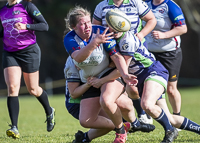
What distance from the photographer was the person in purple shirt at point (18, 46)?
513 cm

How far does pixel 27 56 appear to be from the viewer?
5.32 m

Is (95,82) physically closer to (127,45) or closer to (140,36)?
(127,45)

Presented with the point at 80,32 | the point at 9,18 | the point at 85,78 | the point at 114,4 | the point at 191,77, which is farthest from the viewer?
the point at 191,77

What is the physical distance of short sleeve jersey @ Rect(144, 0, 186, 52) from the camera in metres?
5.32

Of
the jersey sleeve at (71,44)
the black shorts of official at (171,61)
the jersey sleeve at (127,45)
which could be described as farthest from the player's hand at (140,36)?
the black shorts of official at (171,61)

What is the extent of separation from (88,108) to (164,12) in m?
2.01

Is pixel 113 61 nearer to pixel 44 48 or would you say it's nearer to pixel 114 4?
pixel 114 4

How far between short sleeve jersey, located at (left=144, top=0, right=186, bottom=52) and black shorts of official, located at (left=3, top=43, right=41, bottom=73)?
1705 millimetres

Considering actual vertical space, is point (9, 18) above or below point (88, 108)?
above

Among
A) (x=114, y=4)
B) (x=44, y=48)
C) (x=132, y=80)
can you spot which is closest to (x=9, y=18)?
(x=114, y=4)

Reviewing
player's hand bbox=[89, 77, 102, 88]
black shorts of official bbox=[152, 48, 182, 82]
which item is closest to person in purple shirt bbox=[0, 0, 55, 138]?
player's hand bbox=[89, 77, 102, 88]

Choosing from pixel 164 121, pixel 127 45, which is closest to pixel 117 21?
pixel 127 45

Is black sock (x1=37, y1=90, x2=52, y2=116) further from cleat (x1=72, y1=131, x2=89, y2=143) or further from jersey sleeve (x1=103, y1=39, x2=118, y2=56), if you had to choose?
jersey sleeve (x1=103, y1=39, x2=118, y2=56)

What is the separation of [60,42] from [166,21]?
17.9m
